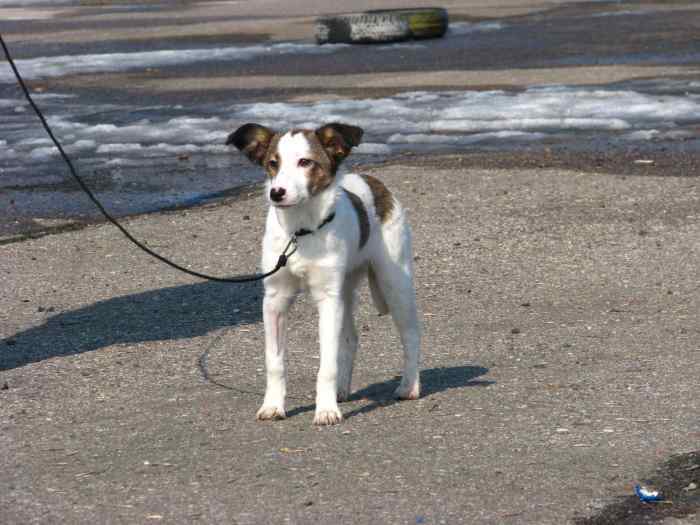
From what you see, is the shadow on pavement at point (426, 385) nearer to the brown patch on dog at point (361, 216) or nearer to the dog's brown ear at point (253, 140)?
the brown patch on dog at point (361, 216)

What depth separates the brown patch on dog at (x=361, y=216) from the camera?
672 centimetres

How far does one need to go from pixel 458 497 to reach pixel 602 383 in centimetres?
178

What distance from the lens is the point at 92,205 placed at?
1281 cm

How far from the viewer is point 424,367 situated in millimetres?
7746

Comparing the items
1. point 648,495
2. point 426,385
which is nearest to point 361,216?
point 426,385

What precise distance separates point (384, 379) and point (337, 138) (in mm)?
1550

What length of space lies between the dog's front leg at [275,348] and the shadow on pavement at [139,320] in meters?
1.90

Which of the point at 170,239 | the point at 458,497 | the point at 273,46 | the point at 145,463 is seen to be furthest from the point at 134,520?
the point at 273,46

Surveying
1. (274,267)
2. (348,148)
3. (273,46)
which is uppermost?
(348,148)

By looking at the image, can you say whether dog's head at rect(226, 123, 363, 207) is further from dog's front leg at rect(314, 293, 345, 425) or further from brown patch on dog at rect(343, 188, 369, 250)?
dog's front leg at rect(314, 293, 345, 425)

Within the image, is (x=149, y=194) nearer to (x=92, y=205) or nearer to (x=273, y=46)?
(x=92, y=205)

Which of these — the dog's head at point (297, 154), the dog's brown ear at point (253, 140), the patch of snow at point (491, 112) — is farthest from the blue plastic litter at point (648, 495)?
the patch of snow at point (491, 112)

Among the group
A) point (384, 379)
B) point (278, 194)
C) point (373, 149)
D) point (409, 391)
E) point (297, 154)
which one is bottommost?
point (373, 149)

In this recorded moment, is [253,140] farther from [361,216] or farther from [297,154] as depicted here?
[361,216]
